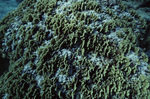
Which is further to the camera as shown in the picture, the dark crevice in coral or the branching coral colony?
the dark crevice in coral

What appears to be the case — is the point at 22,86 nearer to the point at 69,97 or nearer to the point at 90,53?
the point at 69,97

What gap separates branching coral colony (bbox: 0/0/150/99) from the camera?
2285 mm

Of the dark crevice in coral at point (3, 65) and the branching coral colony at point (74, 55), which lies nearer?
the branching coral colony at point (74, 55)

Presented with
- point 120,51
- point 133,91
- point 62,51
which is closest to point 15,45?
point 62,51

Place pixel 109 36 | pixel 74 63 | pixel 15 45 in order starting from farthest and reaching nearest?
pixel 15 45 → pixel 109 36 → pixel 74 63

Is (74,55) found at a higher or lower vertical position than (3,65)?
higher

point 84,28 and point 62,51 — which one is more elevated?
point 84,28

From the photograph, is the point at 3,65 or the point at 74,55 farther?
the point at 3,65

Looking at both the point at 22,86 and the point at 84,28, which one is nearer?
the point at 22,86

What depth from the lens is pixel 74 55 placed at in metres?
2.47

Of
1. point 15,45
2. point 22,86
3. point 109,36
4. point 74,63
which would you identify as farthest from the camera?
point 15,45

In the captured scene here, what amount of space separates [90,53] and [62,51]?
0.74 metres

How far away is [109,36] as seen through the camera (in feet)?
8.57

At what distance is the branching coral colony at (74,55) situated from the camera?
2.29 metres
